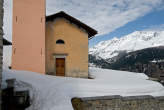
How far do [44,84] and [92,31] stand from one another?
7902mm

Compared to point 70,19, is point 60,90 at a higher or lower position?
lower

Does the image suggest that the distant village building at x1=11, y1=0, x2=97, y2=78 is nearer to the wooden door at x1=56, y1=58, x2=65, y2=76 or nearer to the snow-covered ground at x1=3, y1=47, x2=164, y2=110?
the wooden door at x1=56, y1=58, x2=65, y2=76

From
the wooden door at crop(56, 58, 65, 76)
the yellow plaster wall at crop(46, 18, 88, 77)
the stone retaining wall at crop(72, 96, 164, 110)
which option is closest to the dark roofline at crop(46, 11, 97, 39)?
the yellow plaster wall at crop(46, 18, 88, 77)

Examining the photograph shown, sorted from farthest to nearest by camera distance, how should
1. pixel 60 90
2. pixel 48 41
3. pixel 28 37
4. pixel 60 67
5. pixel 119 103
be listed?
pixel 60 67 → pixel 48 41 → pixel 28 37 → pixel 119 103 → pixel 60 90

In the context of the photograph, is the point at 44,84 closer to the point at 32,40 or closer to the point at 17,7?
the point at 32,40

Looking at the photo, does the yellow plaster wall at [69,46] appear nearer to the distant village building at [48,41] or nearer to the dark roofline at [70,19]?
the distant village building at [48,41]

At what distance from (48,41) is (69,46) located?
1948 millimetres

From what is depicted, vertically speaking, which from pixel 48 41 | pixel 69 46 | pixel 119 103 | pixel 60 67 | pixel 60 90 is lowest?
pixel 119 103

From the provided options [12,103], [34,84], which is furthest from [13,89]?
[34,84]

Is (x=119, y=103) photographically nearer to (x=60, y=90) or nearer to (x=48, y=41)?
(x=60, y=90)

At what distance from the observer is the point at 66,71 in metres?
16.8

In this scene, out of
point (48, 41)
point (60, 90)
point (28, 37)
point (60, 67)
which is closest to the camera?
point (60, 90)

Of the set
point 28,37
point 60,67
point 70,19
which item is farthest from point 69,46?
point 28,37

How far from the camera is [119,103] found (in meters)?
11.7
